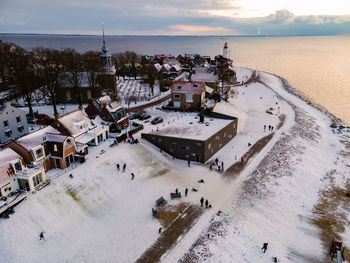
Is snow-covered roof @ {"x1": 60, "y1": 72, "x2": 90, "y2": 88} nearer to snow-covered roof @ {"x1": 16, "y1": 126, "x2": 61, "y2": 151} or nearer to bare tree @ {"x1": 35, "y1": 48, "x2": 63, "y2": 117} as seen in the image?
bare tree @ {"x1": 35, "y1": 48, "x2": 63, "y2": 117}

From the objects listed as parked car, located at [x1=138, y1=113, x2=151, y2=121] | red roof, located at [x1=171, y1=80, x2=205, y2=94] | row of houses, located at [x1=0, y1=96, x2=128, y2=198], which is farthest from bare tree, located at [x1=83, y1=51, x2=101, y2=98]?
red roof, located at [x1=171, y1=80, x2=205, y2=94]

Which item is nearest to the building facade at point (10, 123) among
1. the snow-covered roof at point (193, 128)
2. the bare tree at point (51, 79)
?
the bare tree at point (51, 79)

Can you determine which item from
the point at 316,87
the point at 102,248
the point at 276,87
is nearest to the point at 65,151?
the point at 102,248

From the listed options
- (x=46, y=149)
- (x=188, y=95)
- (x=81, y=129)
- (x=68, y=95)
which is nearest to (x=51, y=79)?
(x=68, y=95)

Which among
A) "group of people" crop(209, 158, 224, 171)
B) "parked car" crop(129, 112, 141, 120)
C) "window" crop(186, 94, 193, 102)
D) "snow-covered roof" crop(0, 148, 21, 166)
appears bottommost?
"group of people" crop(209, 158, 224, 171)

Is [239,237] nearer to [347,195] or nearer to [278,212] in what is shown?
[278,212]

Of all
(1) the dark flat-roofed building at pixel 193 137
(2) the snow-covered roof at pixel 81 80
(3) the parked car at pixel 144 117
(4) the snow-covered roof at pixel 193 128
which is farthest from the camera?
(2) the snow-covered roof at pixel 81 80

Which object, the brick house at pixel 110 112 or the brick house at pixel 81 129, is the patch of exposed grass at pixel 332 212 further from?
the brick house at pixel 110 112
